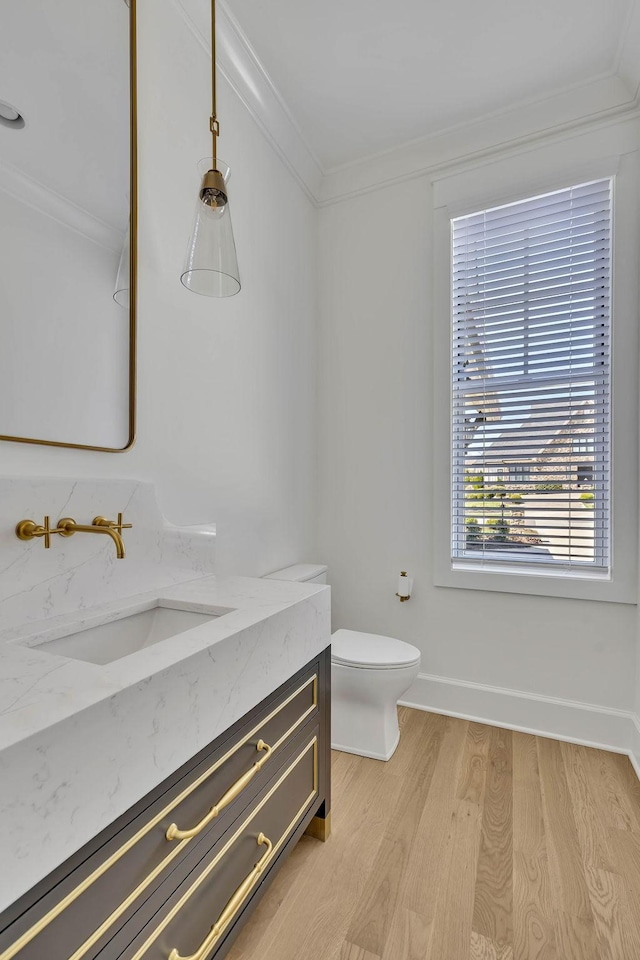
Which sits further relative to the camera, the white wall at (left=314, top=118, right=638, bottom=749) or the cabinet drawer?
the white wall at (left=314, top=118, right=638, bottom=749)

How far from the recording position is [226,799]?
1.00 meters

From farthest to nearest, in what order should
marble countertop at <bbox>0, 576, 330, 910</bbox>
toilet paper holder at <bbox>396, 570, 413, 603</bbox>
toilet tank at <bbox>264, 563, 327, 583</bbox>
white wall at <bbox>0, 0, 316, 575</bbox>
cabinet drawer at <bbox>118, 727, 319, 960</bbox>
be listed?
toilet paper holder at <bbox>396, 570, 413, 603</bbox>, toilet tank at <bbox>264, 563, 327, 583</bbox>, white wall at <bbox>0, 0, 316, 575</bbox>, cabinet drawer at <bbox>118, 727, 319, 960</bbox>, marble countertop at <bbox>0, 576, 330, 910</bbox>

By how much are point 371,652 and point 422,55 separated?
2475 mm

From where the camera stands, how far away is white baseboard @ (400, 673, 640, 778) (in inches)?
79.7

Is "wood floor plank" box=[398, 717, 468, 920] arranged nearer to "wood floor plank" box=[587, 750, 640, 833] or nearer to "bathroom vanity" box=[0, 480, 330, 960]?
"bathroom vanity" box=[0, 480, 330, 960]

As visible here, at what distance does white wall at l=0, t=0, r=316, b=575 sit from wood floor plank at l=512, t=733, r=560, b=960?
1.31 metres

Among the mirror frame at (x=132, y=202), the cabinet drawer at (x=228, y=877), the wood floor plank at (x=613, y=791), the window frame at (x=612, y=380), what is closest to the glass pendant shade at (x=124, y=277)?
the mirror frame at (x=132, y=202)

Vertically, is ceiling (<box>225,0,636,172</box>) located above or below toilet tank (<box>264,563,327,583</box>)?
above

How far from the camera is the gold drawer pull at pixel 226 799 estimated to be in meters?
0.86

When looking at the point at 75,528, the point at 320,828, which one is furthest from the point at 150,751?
the point at 320,828

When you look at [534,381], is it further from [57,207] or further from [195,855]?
[195,855]

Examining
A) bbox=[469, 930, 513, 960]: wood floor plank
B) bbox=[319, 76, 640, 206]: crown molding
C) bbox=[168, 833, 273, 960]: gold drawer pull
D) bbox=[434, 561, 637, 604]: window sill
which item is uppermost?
bbox=[319, 76, 640, 206]: crown molding

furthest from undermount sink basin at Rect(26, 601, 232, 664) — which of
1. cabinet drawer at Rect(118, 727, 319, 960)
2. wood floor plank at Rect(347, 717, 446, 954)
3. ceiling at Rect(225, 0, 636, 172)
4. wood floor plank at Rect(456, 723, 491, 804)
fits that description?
ceiling at Rect(225, 0, 636, 172)

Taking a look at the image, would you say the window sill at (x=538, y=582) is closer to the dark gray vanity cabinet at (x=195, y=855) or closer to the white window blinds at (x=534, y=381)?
the white window blinds at (x=534, y=381)
